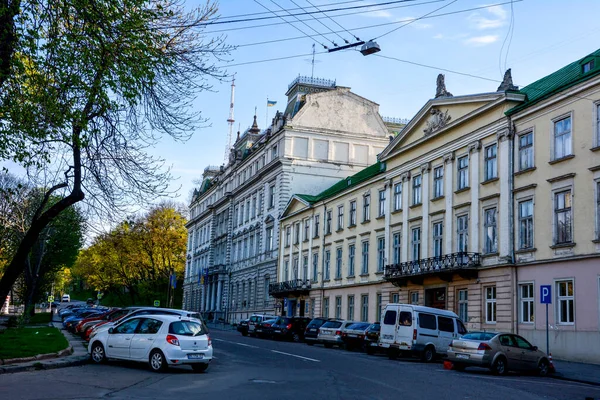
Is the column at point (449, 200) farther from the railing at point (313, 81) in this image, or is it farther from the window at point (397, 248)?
the railing at point (313, 81)

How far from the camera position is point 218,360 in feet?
78.7

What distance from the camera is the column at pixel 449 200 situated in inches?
1491

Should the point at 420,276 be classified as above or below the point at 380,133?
below

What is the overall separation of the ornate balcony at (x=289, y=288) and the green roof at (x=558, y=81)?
89.4ft

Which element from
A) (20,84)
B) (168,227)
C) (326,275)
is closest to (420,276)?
(326,275)

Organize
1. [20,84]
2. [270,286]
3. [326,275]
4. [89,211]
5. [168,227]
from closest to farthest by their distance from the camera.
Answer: [20,84], [89,211], [326,275], [270,286], [168,227]

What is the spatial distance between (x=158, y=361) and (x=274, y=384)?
401cm

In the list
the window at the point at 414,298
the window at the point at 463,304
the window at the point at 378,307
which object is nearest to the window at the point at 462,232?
the window at the point at 463,304

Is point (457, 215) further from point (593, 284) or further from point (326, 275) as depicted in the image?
point (326, 275)

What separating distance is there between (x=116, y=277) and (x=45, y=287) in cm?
1288

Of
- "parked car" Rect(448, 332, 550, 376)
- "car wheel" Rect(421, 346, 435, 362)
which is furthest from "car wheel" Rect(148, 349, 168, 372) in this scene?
"car wheel" Rect(421, 346, 435, 362)

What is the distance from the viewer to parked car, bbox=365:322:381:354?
3197 centimetres

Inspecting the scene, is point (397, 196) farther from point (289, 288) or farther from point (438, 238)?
point (289, 288)

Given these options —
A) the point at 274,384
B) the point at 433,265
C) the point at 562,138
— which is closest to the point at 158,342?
the point at 274,384
